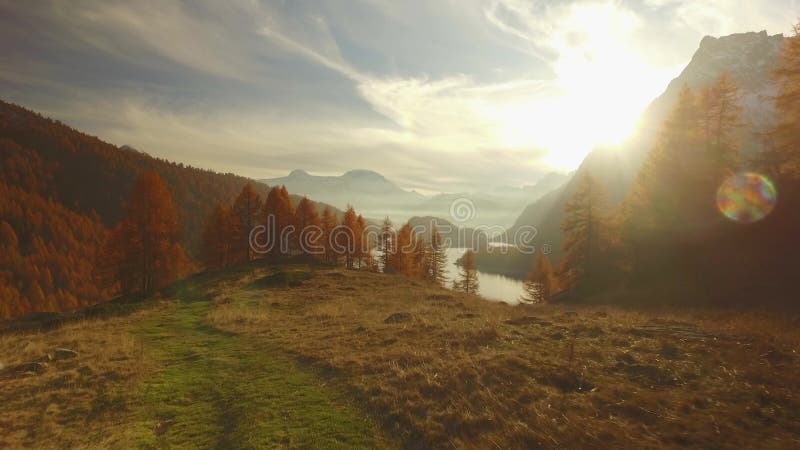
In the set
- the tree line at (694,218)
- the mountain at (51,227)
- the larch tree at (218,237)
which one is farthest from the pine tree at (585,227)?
the mountain at (51,227)

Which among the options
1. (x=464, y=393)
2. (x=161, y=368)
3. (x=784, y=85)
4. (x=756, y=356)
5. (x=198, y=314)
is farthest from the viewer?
(x=198, y=314)

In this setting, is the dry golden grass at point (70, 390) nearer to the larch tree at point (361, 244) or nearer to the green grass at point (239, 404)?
the green grass at point (239, 404)

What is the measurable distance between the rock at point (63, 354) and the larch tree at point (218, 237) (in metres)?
49.3

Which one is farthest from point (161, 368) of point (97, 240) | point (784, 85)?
point (97, 240)

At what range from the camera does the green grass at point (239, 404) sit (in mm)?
8672

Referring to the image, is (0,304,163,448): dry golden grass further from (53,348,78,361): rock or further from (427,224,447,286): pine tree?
(427,224,447,286): pine tree

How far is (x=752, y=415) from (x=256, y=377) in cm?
1346

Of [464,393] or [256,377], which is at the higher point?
[464,393]

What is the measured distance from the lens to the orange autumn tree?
4081 centimetres

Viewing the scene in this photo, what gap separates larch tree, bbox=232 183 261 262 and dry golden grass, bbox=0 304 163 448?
142ft

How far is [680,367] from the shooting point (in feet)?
34.8

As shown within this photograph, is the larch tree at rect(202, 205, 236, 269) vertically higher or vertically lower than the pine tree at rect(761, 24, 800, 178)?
lower

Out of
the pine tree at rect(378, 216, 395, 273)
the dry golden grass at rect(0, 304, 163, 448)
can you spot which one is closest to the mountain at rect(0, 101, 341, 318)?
the pine tree at rect(378, 216, 395, 273)

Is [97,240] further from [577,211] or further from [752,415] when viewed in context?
[752,415]
